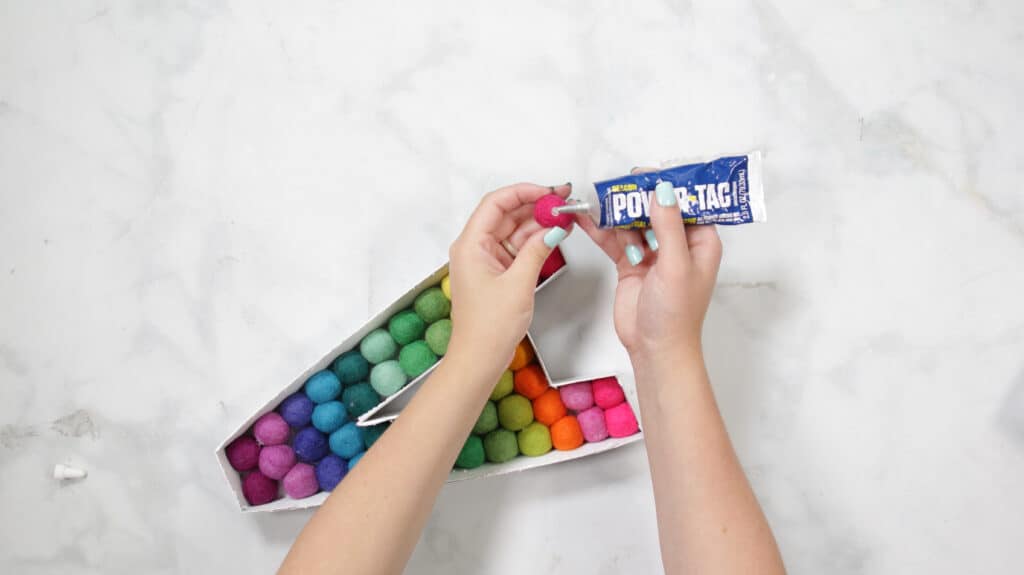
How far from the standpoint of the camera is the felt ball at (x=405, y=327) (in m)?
0.75

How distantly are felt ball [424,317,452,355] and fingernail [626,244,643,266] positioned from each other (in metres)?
0.20

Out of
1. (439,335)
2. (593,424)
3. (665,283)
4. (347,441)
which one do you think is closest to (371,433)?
(347,441)

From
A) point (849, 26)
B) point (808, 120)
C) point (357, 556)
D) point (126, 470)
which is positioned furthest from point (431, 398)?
point (849, 26)

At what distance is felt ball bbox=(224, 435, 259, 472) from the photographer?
745mm

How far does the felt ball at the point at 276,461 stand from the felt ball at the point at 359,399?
0.25 ft

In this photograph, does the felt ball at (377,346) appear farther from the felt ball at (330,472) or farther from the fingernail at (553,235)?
the fingernail at (553,235)

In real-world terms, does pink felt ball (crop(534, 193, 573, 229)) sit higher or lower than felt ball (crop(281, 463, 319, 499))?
higher

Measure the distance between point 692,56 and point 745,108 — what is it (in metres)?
0.09

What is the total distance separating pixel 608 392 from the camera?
749 mm

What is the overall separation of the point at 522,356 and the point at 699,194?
26 centimetres

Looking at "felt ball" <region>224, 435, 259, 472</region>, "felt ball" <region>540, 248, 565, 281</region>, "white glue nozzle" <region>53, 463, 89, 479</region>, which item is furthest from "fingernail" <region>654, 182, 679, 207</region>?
"white glue nozzle" <region>53, 463, 89, 479</region>

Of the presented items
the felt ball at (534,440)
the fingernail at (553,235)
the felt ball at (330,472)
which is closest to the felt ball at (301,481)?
the felt ball at (330,472)

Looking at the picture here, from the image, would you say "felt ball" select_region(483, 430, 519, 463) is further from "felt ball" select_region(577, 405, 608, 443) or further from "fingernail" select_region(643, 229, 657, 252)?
"fingernail" select_region(643, 229, 657, 252)

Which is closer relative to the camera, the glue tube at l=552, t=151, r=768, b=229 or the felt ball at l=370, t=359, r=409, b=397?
the glue tube at l=552, t=151, r=768, b=229
